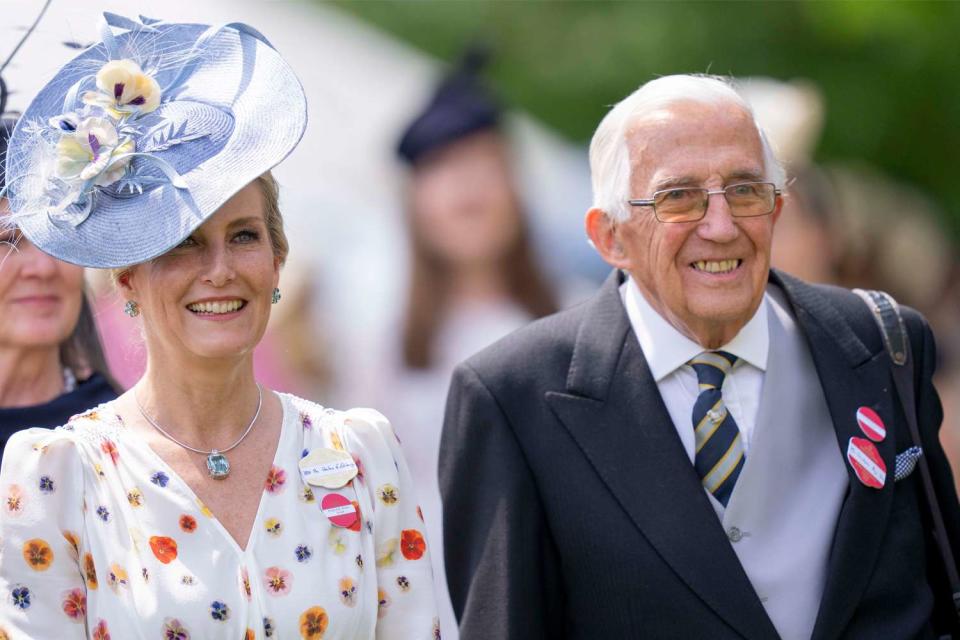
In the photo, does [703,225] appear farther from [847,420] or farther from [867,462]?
[867,462]

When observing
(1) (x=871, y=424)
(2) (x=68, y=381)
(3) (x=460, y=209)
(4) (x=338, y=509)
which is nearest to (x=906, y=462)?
(1) (x=871, y=424)

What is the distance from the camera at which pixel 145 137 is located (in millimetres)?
3096

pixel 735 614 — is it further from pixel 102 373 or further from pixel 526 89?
pixel 526 89

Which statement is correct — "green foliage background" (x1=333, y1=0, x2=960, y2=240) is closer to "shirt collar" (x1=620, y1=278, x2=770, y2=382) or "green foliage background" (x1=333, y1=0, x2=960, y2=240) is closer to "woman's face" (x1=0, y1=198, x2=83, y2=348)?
"woman's face" (x1=0, y1=198, x2=83, y2=348)

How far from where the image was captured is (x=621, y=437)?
11.9 ft

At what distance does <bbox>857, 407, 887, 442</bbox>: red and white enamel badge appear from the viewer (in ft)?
Answer: 11.9

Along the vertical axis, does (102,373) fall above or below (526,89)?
below

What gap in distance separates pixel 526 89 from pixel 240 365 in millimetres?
6339

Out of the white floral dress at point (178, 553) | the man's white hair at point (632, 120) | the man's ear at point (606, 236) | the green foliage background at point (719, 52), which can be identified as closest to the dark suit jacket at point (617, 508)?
the man's ear at point (606, 236)

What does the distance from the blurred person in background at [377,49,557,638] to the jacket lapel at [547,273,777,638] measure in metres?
3.32

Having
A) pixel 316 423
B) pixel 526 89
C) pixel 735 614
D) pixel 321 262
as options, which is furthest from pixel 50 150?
pixel 526 89

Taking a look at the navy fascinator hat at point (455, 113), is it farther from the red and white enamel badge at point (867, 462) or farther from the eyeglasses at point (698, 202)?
the red and white enamel badge at point (867, 462)

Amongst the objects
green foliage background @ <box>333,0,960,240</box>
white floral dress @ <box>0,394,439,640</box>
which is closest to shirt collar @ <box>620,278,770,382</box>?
white floral dress @ <box>0,394,439,640</box>

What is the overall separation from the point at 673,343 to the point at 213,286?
1.22m
